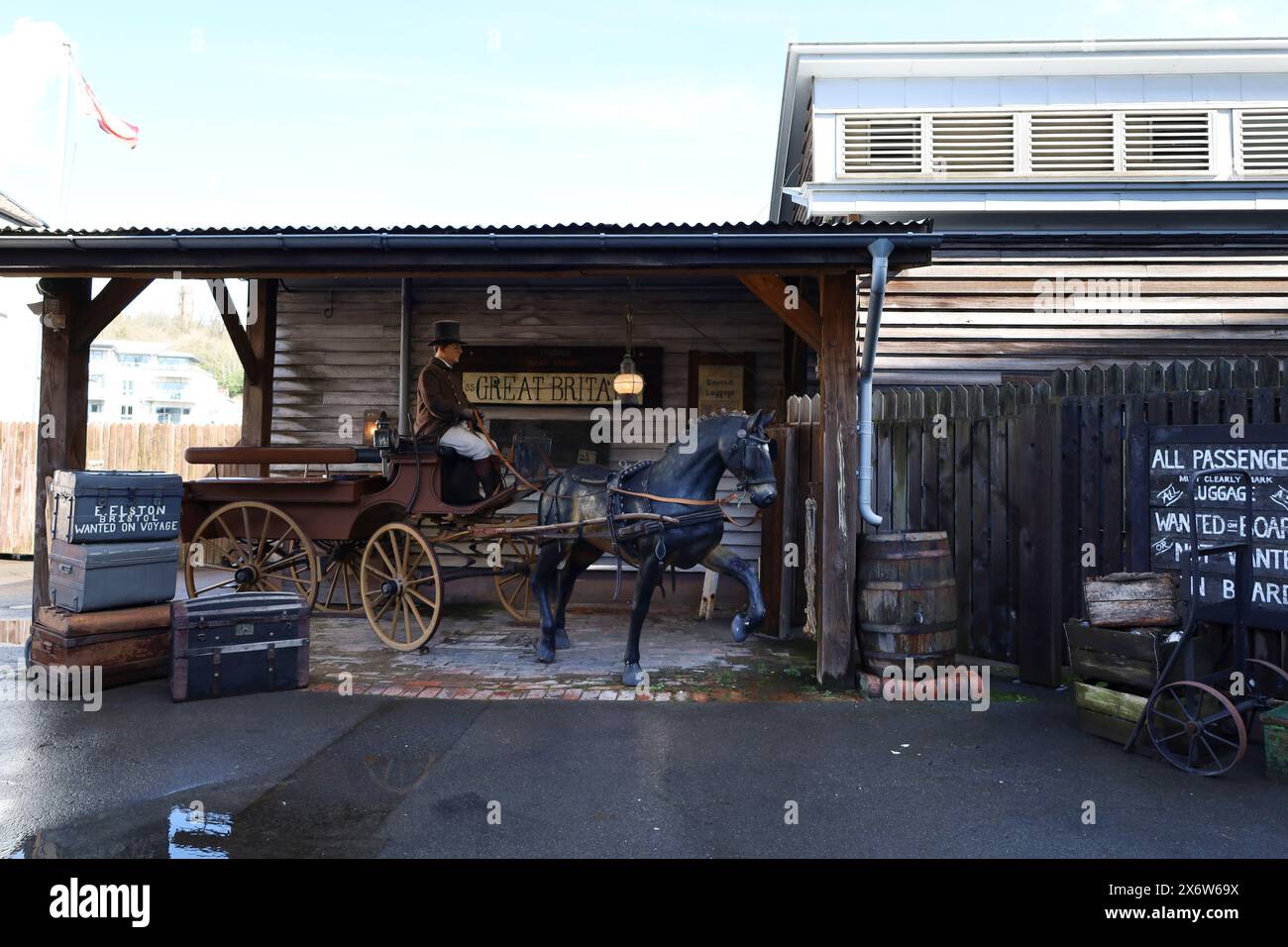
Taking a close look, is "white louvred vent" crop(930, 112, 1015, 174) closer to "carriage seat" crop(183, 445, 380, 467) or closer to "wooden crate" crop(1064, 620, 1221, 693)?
"wooden crate" crop(1064, 620, 1221, 693)

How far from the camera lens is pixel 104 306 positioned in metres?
6.95

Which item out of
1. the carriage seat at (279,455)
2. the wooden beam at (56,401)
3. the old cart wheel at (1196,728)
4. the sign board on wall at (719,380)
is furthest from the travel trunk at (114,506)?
the old cart wheel at (1196,728)

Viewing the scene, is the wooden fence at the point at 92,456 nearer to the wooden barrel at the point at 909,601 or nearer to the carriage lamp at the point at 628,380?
the carriage lamp at the point at 628,380

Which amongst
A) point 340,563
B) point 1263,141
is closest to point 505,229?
point 340,563

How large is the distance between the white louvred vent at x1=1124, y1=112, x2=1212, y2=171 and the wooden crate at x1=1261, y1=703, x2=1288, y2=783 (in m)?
7.88

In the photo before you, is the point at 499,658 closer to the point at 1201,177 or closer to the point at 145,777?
the point at 145,777

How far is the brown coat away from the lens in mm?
7211

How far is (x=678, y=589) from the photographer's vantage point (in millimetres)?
10078

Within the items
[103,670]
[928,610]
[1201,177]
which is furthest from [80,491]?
[1201,177]

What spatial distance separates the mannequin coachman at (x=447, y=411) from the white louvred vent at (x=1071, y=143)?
7438 mm

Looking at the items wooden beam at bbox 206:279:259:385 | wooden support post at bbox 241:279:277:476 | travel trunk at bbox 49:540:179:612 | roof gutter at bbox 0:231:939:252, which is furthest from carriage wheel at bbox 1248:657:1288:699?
wooden support post at bbox 241:279:277:476

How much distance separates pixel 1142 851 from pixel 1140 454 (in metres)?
3.04

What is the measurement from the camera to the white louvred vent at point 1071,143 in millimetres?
10102

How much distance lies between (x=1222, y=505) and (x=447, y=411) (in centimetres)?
576
